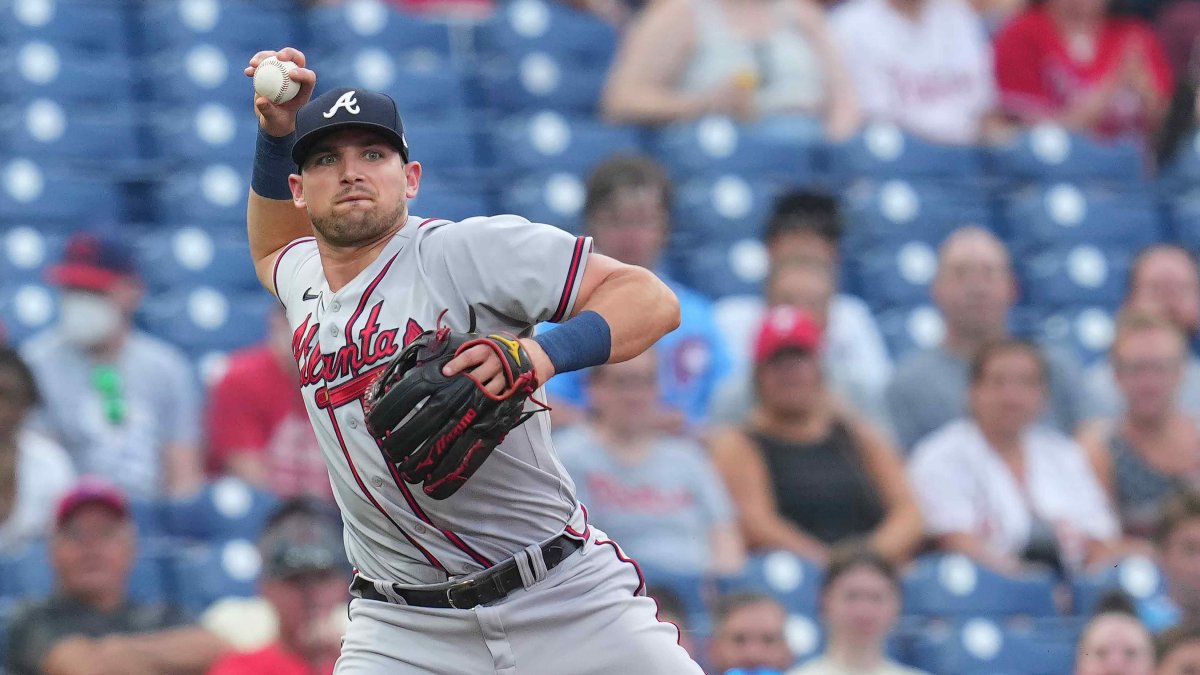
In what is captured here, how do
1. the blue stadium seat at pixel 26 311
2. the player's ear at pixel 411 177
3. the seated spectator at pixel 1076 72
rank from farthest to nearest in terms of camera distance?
the seated spectator at pixel 1076 72 < the blue stadium seat at pixel 26 311 < the player's ear at pixel 411 177

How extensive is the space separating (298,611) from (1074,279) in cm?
414

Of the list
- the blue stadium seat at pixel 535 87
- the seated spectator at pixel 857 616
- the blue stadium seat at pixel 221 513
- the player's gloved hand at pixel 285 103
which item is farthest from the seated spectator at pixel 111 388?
the player's gloved hand at pixel 285 103

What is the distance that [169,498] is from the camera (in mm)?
6242

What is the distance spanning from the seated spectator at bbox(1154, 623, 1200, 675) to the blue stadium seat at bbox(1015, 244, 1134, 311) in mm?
2683

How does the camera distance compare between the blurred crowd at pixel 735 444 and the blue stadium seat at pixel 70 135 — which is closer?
the blurred crowd at pixel 735 444

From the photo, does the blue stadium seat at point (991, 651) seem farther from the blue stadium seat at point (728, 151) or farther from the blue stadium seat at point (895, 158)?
the blue stadium seat at point (895, 158)

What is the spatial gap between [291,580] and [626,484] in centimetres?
112

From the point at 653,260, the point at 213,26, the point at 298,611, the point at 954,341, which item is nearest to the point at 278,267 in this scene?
the point at 298,611

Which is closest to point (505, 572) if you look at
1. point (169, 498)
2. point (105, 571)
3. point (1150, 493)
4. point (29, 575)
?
point (105, 571)

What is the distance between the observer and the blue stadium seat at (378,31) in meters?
8.14

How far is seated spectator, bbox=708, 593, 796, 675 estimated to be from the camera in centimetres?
528

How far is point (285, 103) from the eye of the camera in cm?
388

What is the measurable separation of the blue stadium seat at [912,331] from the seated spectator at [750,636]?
2.27 metres

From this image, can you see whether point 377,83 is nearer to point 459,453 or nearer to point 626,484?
point 626,484
